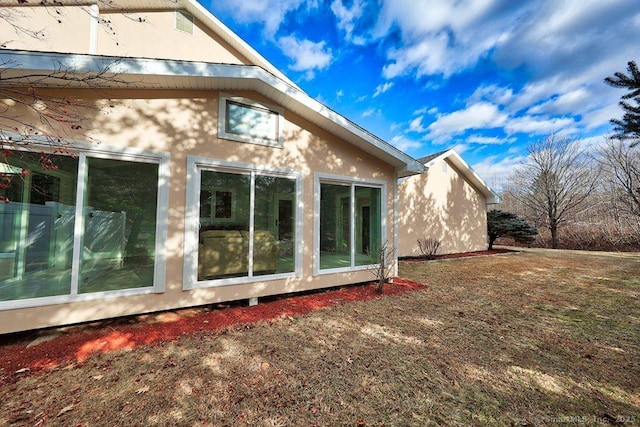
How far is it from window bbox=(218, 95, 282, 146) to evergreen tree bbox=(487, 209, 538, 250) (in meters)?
13.9

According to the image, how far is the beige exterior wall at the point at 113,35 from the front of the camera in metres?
6.89

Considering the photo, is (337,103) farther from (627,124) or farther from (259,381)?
(259,381)

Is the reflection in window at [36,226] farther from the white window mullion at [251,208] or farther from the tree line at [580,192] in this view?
the tree line at [580,192]

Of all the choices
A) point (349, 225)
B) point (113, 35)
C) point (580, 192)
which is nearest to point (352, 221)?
point (349, 225)

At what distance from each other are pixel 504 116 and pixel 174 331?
83.8ft

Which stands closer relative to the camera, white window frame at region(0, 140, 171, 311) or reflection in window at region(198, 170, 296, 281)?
white window frame at region(0, 140, 171, 311)

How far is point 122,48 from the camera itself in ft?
25.7

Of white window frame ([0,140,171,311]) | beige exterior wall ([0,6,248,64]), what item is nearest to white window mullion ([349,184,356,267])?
white window frame ([0,140,171,311])

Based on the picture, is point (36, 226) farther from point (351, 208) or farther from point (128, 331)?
point (351, 208)

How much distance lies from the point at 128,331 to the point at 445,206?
41.7 feet

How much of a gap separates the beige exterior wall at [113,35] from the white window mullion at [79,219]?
475cm

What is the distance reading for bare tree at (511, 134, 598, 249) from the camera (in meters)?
16.7

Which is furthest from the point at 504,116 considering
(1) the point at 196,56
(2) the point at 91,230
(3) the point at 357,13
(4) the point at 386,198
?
(2) the point at 91,230

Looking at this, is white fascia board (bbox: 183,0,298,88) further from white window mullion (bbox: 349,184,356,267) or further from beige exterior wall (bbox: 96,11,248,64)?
white window mullion (bbox: 349,184,356,267)
